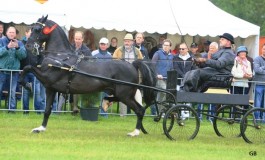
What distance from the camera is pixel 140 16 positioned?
20.7m

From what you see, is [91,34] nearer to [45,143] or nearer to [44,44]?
[44,44]

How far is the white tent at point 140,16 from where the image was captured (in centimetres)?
1852

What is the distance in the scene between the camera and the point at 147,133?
14.4 m

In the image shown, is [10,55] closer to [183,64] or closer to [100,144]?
[183,64]

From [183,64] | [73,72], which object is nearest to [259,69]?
[183,64]

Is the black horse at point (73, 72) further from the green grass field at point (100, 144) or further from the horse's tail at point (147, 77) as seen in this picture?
the green grass field at point (100, 144)

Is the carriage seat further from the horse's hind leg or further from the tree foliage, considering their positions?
the tree foliage

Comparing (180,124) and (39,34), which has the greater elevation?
(39,34)

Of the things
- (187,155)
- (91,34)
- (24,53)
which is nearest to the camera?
(187,155)

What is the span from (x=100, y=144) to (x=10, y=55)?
5.16 m

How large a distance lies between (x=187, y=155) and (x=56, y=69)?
3.34 metres

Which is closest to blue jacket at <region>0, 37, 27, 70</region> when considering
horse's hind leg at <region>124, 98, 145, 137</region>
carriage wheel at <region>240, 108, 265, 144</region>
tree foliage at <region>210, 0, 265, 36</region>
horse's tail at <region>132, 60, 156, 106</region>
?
horse's tail at <region>132, 60, 156, 106</region>

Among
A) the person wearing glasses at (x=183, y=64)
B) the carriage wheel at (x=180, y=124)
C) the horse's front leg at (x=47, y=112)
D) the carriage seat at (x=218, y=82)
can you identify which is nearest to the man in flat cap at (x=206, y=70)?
the carriage seat at (x=218, y=82)

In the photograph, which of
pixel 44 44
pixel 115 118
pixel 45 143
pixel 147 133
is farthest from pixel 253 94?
pixel 45 143
